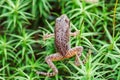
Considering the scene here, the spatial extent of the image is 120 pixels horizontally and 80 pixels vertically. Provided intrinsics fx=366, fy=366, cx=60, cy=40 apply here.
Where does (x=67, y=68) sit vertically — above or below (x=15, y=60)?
below

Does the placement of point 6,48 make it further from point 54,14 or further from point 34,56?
point 54,14

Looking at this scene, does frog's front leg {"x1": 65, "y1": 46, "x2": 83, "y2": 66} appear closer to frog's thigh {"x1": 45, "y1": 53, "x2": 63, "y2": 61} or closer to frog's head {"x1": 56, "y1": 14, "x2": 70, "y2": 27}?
frog's thigh {"x1": 45, "y1": 53, "x2": 63, "y2": 61}

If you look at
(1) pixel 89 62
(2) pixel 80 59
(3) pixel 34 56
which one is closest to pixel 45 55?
(3) pixel 34 56

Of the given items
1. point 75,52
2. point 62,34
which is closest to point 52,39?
point 62,34

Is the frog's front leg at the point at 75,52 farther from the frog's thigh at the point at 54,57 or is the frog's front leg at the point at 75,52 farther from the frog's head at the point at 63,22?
the frog's head at the point at 63,22

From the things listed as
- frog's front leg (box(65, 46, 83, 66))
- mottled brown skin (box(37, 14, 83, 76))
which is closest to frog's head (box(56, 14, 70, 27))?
mottled brown skin (box(37, 14, 83, 76))

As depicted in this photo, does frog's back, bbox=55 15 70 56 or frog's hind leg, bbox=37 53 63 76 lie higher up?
frog's back, bbox=55 15 70 56
